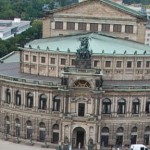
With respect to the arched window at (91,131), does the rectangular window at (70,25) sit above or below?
above

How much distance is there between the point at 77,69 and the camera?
85312 mm

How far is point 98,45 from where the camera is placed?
97.0 m

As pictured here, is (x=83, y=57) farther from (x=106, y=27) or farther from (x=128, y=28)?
(x=128, y=28)

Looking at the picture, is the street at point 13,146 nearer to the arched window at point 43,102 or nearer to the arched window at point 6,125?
the arched window at point 6,125

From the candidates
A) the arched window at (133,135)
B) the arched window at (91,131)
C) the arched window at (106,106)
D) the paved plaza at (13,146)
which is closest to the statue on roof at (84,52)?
the arched window at (106,106)

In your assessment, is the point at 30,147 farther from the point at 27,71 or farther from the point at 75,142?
the point at 27,71

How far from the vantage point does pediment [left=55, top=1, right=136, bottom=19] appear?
103750mm

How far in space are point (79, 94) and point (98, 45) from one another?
563 inches

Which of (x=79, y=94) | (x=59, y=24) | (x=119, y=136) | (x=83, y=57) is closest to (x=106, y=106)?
(x=79, y=94)

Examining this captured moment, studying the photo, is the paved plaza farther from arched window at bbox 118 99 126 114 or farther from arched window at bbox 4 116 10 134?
arched window at bbox 118 99 126 114

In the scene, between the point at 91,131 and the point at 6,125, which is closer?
the point at 91,131

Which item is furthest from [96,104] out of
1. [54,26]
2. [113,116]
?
[54,26]

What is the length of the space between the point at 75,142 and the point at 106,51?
60.2ft

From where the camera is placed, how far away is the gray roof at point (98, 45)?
95250mm
